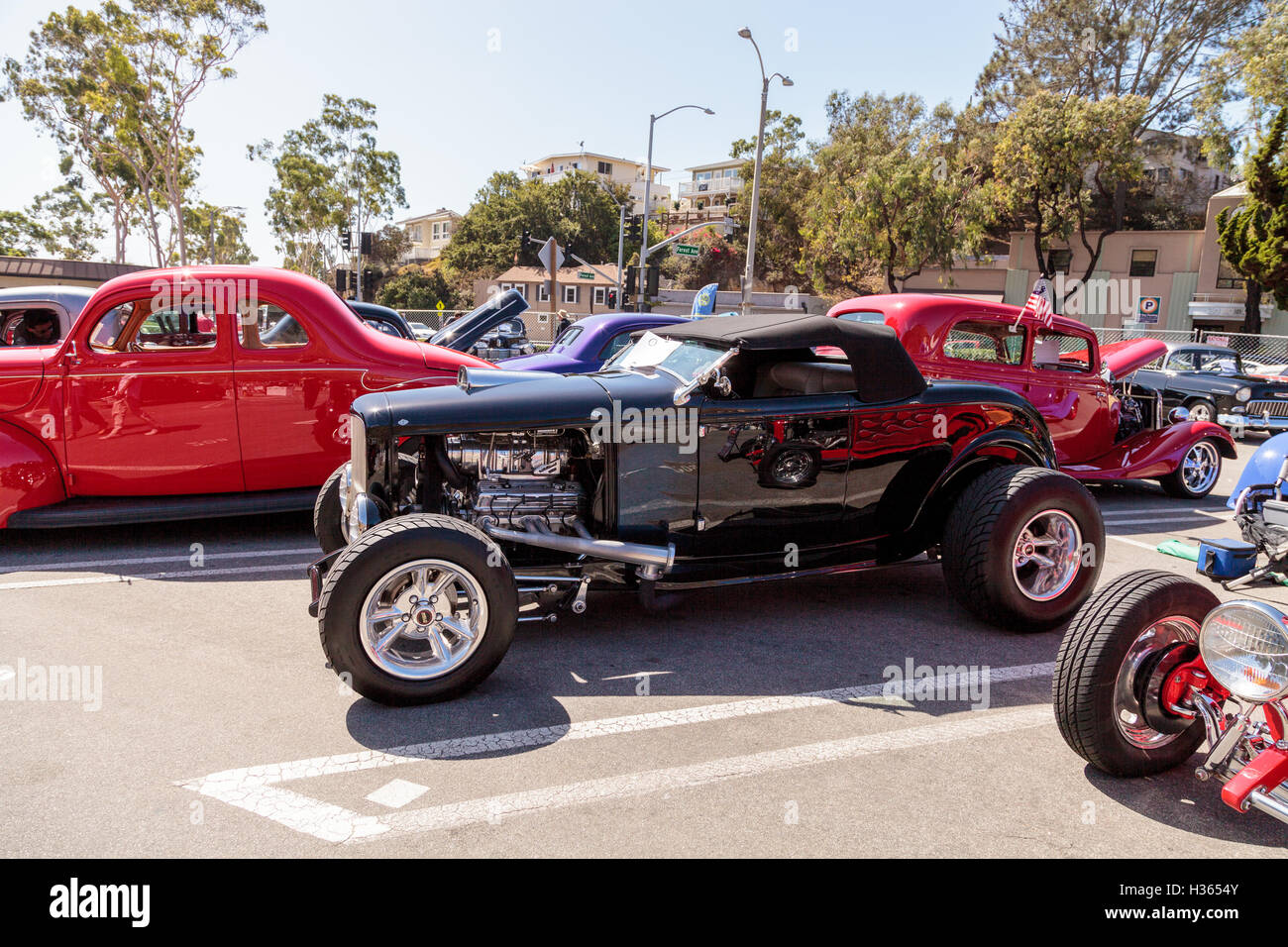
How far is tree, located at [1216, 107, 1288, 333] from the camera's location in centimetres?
2584

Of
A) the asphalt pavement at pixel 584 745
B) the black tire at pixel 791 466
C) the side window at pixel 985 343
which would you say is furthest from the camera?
the side window at pixel 985 343

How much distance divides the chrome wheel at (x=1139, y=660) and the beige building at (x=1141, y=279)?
3658cm

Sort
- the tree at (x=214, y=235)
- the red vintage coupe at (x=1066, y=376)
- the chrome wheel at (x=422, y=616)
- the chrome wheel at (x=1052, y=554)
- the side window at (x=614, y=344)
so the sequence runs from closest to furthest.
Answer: the chrome wheel at (x=422, y=616) → the chrome wheel at (x=1052, y=554) → the red vintage coupe at (x=1066, y=376) → the side window at (x=614, y=344) → the tree at (x=214, y=235)

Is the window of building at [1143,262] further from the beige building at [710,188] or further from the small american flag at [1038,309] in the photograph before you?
the beige building at [710,188]

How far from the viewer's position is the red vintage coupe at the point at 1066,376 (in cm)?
815

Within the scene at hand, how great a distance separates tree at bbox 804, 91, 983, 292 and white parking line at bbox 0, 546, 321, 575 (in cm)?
3547

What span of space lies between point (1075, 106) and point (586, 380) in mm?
36952

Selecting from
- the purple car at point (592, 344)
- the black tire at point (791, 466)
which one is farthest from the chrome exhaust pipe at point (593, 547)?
the purple car at point (592, 344)

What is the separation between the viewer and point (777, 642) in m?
4.83

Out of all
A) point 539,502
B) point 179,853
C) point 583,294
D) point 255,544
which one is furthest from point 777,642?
point 583,294

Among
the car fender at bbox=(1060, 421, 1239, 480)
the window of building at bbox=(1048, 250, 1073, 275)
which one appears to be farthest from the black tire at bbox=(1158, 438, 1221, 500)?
the window of building at bbox=(1048, 250, 1073, 275)

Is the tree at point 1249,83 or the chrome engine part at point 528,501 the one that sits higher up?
the tree at point 1249,83

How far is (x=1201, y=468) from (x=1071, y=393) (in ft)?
6.72

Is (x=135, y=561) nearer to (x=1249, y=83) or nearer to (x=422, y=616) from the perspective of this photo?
(x=422, y=616)
